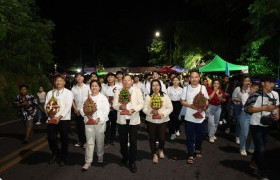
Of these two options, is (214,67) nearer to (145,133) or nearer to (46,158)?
(145,133)

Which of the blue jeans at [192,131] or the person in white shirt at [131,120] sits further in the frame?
the blue jeans at [192,131]

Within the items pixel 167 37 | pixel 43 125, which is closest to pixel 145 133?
pixel 43 125

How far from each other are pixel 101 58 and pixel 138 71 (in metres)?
11.2

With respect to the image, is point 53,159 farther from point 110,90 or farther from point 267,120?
point 267,120

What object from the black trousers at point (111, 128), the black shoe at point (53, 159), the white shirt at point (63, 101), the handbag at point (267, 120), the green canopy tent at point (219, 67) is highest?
the green canopy tent at point (219, 67)

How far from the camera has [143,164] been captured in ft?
20.6

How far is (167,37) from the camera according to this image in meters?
51.5

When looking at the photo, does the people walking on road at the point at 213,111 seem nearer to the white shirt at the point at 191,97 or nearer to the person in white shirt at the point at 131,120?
the white shirt at the point at 191,97

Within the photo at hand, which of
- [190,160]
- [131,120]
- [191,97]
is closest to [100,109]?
[131,120]

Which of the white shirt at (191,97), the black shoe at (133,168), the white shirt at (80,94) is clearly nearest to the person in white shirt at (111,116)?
the white shirt at (80,94)

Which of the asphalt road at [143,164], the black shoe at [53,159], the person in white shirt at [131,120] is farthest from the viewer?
the black shoe at [53,159]

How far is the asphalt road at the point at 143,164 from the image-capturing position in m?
5.59

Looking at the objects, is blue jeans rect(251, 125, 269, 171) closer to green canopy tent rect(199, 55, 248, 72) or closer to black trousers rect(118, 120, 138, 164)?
black trousers rect(118, 120, 138, 164)

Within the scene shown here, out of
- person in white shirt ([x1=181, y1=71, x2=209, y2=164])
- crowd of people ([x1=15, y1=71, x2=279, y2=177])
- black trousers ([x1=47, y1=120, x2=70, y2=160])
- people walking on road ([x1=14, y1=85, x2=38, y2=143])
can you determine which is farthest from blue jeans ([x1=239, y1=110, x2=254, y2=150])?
people walking on road ([x1=14, y1=85, x2=38, y2=143])
